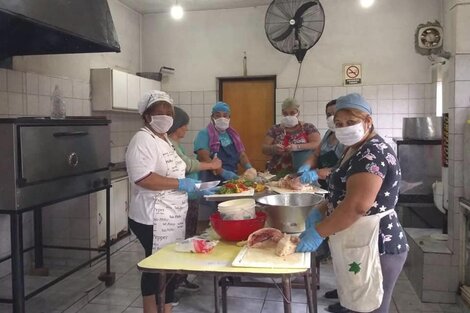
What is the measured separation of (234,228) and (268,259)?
0.31m

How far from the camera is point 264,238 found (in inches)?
70.9

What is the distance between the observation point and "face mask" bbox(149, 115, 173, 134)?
2.30 metres

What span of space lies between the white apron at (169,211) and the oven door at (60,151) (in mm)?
823

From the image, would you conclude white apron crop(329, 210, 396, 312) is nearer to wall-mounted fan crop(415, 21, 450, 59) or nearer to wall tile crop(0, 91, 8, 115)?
wall-mounted fan crop(415, 21, 450, 59)

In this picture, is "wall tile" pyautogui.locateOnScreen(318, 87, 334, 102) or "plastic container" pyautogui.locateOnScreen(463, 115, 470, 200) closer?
"plastic container" pyautogui.locateOnScreen(463, 115, 470, 200)

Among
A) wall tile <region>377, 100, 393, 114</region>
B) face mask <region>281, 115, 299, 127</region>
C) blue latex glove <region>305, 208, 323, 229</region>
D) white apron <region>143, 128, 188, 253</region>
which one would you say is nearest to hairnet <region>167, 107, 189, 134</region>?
white apron <region>143, 128, 188, 253</region>

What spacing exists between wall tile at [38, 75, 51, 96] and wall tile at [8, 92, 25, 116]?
26 cm

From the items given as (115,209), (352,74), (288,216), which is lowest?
(115,209)

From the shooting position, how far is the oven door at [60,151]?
248 cm

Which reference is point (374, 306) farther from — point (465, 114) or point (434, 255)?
point (465, 114)

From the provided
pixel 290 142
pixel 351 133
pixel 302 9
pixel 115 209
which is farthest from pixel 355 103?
pixel 115 209

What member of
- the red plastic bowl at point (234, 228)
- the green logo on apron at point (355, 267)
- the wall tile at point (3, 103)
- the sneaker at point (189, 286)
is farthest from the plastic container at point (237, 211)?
the wall tile at point (3, 103)

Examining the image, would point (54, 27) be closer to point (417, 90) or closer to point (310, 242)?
point (310, 242)

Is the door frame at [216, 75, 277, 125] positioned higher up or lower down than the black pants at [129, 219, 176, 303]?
higher up
